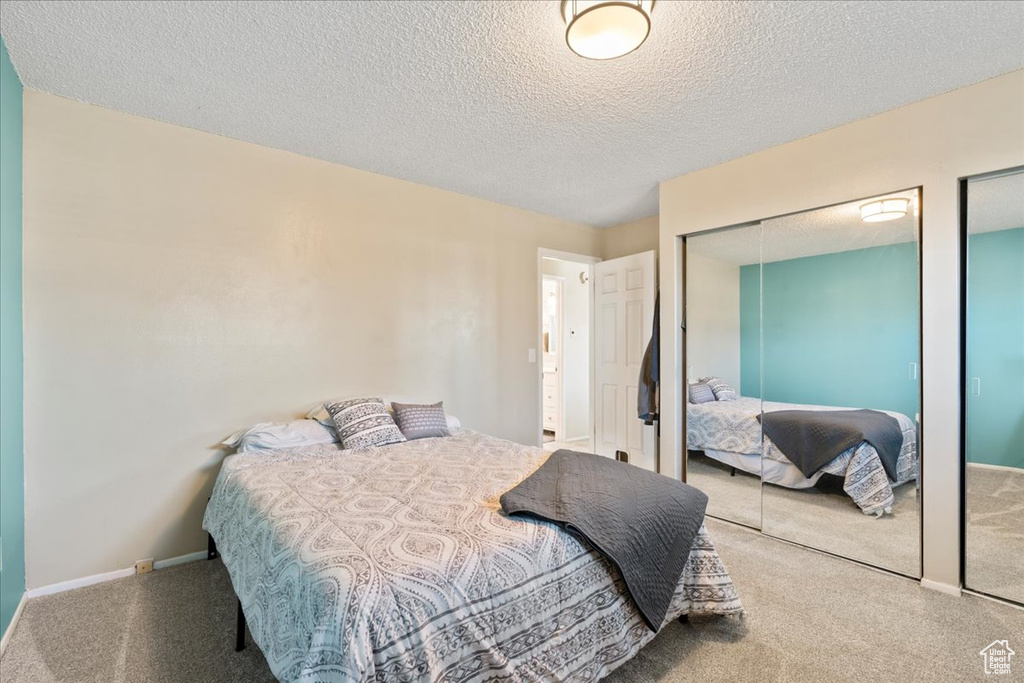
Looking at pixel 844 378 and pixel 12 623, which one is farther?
pixel 844 378

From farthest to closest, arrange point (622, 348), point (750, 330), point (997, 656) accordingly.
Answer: point (622, 348), point (750, 330), point (997, 656)

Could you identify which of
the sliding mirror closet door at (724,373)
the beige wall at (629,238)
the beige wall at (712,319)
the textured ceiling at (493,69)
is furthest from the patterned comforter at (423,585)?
the beige wall at (629,238)

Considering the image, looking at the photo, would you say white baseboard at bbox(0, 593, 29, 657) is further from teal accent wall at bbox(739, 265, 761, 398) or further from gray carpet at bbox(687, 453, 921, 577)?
teal accent wall at bbox(739, 265, 761, 398)

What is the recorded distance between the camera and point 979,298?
7.15 ft

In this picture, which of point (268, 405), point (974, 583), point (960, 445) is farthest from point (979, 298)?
point (268, 405)

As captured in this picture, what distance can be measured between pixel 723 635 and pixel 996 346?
6.35 ft

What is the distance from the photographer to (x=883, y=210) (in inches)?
97.3

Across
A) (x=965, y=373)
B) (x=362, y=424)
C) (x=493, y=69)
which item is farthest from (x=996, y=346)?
(x=362, y=424)

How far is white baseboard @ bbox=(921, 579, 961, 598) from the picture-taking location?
7.11 ft

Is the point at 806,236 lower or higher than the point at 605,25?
lower

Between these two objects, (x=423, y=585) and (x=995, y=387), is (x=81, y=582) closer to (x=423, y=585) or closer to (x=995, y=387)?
(x=423, y=585)

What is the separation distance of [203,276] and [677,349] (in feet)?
10.7

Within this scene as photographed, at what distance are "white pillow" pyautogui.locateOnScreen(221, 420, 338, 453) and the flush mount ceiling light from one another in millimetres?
2423

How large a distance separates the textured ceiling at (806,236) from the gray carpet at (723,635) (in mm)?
1875
